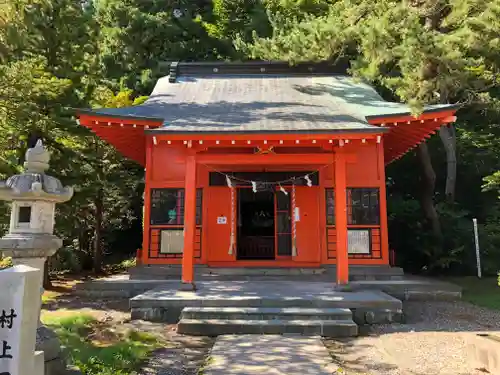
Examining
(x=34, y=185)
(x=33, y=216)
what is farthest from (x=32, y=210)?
(x=34, y=185)

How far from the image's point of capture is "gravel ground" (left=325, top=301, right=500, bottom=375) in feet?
16.7

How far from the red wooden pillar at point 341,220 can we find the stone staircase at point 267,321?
1.37 metres

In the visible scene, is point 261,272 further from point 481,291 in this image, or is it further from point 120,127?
point 481,291

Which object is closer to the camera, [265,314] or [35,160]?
[35,160]

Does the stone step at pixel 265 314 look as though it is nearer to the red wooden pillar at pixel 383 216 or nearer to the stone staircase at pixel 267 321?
the stone staircase at pixel 267 321

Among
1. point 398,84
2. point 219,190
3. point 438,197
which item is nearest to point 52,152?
point 219,190

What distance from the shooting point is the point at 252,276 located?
10188 mm

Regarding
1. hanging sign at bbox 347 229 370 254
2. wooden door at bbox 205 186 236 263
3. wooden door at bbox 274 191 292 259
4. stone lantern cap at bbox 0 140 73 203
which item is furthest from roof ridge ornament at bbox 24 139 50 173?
hanging sign at bbox 347 229 370 254

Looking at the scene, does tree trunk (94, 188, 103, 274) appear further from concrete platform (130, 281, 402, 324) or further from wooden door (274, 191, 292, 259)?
concrete platform (130, 281, 402, 324)

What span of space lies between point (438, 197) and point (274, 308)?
1070 centimetres

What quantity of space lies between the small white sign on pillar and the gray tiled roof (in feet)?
18.5

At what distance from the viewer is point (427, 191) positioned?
44.5 ft

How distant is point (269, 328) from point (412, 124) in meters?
6.03

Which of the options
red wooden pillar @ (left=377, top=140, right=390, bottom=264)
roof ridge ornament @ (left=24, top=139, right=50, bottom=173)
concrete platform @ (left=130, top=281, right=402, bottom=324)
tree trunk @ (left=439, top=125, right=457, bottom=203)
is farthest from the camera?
tree trunk @ (left=439, top=125, right=457, bottom=203)
